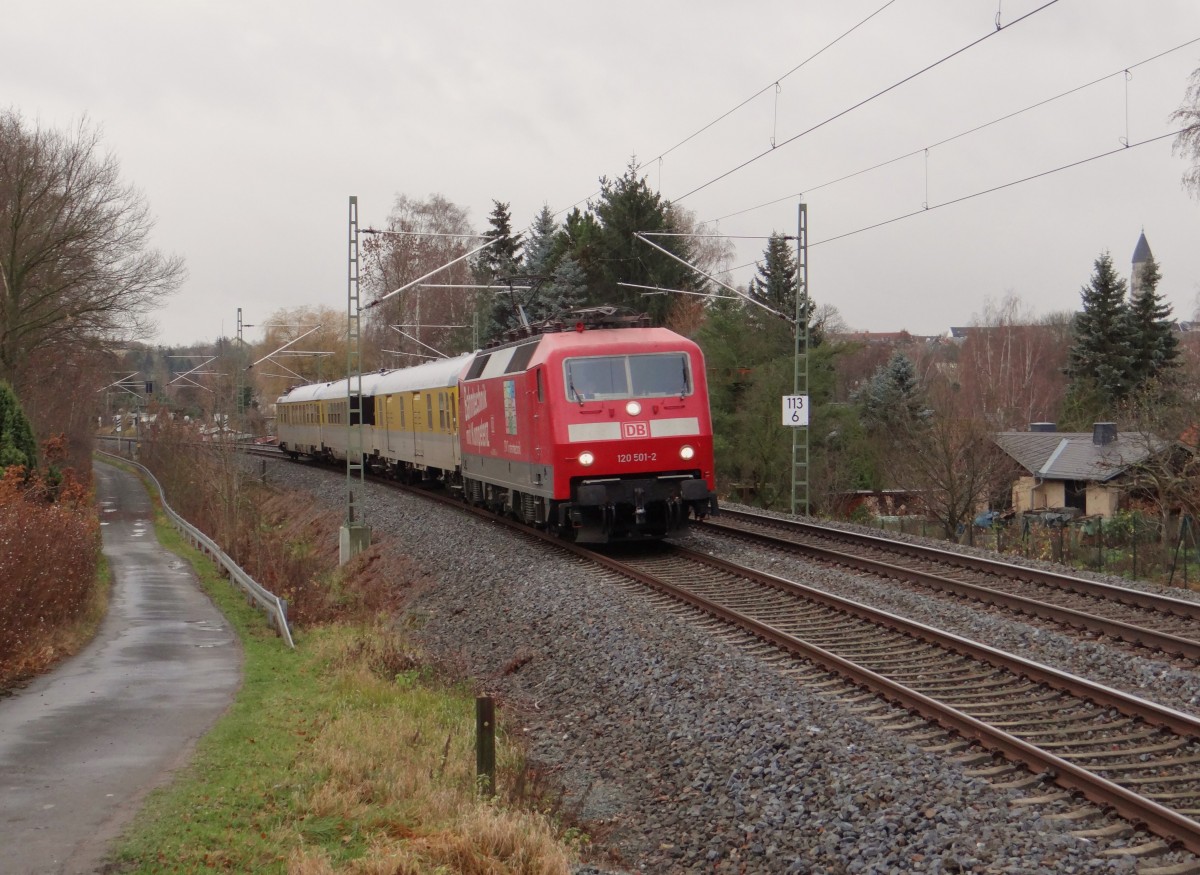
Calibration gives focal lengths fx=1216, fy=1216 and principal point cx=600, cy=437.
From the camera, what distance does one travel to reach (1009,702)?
8742mm

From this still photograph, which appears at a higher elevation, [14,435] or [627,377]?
[627,377]

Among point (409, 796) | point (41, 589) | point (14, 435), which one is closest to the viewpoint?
point (409, 796)

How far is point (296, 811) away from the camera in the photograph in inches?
295

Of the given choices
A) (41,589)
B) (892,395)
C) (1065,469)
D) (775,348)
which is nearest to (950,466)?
(775,348)

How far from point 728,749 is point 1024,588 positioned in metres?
6.72

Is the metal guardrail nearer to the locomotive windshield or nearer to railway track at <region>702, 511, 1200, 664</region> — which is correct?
the locomotive windshield

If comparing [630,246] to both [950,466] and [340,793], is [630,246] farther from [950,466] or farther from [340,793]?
[340,793]

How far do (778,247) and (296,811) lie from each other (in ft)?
163

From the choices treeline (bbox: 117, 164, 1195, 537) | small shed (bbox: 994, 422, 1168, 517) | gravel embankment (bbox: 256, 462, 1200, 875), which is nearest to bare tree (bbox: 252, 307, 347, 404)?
treeline (bbox: 117, 164, 1195, 537)

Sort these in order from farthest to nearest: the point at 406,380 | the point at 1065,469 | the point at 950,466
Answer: the point at 1065,469
the point at 950,466
the point at 406,380

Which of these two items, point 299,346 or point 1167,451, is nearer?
point 1167,451

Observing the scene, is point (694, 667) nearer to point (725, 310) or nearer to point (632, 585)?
point (632, 585)

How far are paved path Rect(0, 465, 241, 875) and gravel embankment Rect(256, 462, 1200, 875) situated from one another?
2.74 metres

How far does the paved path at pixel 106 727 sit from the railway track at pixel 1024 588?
767cm
